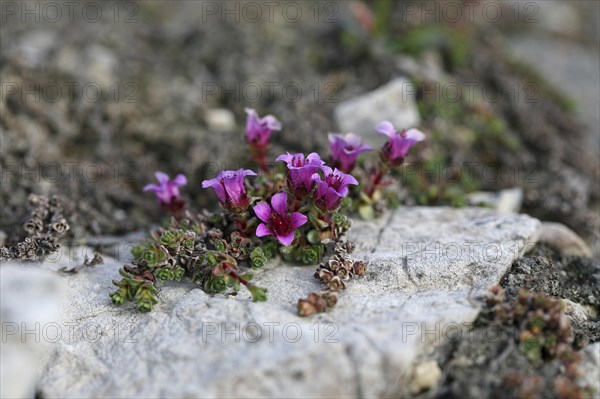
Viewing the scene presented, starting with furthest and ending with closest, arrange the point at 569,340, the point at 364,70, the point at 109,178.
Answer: the point at 364,70 < the point at 109,178 < the point at 569,340

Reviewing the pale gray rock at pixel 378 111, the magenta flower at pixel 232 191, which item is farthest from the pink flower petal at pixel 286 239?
the pale gray rock at pixel 378 111

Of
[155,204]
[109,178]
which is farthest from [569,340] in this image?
[109,178]

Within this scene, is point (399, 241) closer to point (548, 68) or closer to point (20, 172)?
point (20, 172)

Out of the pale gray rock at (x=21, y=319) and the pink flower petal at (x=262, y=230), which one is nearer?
the pale gray rock at (x=21, y=319)


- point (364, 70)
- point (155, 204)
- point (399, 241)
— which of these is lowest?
point (155, 204)

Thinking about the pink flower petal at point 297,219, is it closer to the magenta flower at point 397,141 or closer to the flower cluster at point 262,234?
the flower cluster at point 262,234

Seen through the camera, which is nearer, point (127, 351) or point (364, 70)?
point (127, 351)

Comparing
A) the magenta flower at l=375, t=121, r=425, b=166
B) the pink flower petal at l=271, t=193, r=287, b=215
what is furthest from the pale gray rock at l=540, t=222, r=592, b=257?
the pink flower petal at l=271, t=193, r=287, b=215

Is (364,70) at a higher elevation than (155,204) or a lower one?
higher
